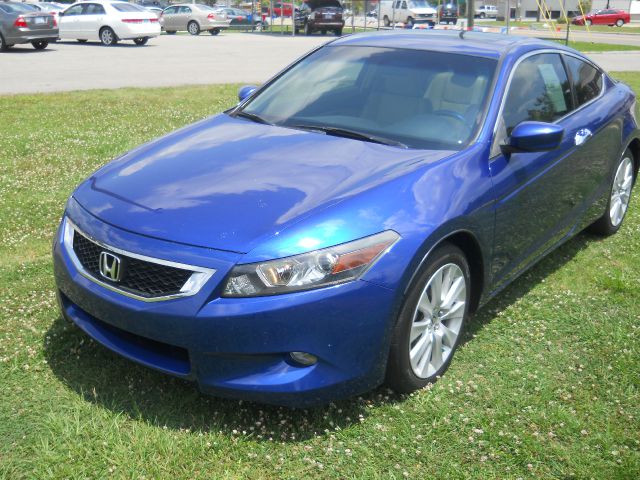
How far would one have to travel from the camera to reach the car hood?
3.02m

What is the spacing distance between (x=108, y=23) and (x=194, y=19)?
1154cm

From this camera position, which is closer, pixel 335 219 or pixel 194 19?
pixel 335 219

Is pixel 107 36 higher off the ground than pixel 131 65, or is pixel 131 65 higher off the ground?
pixel 107 36

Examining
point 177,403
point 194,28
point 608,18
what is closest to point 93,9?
point 194,28

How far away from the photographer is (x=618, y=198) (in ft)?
19.1

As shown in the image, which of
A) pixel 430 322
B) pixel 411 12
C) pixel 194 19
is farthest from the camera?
pixel 411 12

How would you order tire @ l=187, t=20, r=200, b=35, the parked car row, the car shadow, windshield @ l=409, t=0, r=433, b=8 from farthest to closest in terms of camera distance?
1. windshield @ l=409, t=0, r=433, b=8
2. tire @ l=187, t=20, r=200, b=35
3. the parked car row
4. the car shadow

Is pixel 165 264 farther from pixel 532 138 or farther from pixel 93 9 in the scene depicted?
pixel 93 9

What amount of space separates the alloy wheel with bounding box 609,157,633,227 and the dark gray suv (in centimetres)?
1827

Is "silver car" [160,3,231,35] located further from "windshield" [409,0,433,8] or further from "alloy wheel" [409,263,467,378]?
"alloy wheel" [409,263,467,378]

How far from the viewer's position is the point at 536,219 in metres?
4.23

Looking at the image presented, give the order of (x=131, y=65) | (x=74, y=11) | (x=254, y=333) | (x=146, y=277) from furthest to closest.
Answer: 1. (x=74, y=11)
2. (x=131, y=65)
3. (x=146, y=277)
4. (x=254, y=333)

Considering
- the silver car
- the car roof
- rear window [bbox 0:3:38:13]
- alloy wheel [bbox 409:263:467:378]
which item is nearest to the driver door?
the car roof

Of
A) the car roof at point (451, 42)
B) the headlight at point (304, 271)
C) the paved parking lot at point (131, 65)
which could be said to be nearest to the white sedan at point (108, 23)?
the paved parking lot at point (131, 65)
